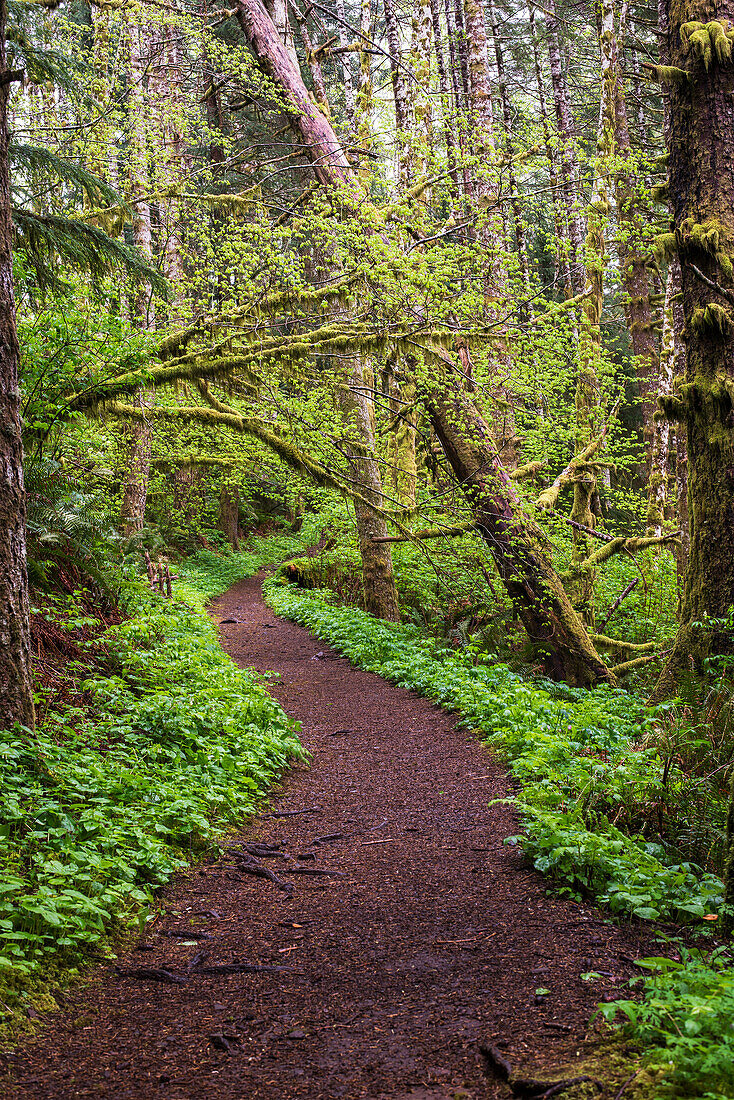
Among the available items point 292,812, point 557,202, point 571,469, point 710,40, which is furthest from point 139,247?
Answer: point 292,812

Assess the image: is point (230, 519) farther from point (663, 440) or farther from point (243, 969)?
point (243, 969)

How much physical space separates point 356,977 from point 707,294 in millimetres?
5881

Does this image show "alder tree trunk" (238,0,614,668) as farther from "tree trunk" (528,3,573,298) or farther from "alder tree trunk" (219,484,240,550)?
"alder tree trunk" (219,484,240,550)

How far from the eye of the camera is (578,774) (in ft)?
16.8

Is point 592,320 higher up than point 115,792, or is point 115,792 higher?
point 592,320

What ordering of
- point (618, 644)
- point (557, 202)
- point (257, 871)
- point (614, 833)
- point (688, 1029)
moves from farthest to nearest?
point (618, 644)
point (557, 202)
point (257, 871)
point (614, 833)
point (688, 1029)

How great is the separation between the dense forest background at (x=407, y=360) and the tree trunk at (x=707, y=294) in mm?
22

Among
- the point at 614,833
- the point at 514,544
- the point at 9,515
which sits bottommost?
the point at 614,833

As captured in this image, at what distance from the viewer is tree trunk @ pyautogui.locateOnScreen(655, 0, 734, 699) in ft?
20.2

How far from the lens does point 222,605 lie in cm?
1962

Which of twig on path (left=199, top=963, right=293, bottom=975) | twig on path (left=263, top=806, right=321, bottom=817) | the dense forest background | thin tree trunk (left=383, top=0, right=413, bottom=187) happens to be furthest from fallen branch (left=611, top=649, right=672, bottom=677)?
thin tree trunk (left=383, top=0, right=413, bottom=187)

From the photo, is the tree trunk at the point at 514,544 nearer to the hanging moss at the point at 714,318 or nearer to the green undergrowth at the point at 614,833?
the green undergrowth at the point at 614,833

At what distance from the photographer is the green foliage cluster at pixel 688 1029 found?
6.76 feet

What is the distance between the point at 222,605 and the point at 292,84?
1218cm
